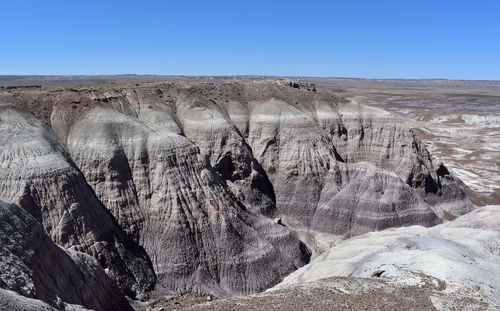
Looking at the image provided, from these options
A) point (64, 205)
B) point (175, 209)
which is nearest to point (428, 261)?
point (175, 209)

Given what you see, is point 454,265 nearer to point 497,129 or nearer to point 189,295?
point 189,295

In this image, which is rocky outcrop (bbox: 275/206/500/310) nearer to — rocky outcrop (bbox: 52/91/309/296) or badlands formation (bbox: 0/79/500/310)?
badlands formation (bbox: 0/79/500/310)

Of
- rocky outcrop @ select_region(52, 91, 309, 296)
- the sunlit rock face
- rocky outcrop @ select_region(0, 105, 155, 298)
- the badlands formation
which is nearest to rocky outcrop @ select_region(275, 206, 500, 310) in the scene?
the badlands formation

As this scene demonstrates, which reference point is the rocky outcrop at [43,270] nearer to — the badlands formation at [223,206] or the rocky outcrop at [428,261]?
the badlands formation at [223,206]

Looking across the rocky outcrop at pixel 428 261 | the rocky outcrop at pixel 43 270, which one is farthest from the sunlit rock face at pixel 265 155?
the rocky outcrop at pixel 43 270

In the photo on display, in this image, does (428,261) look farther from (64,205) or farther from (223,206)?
(64,205)

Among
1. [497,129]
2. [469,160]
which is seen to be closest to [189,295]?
[469,160]
